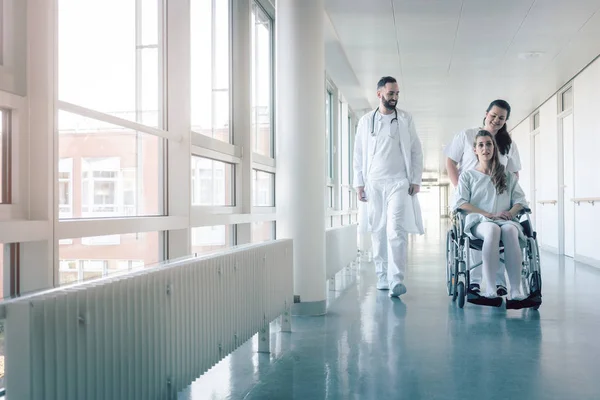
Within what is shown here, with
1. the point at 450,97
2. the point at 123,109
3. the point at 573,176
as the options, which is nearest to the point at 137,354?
the point at 123,109

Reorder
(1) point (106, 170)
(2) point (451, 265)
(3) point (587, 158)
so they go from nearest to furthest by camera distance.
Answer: (1) point (106, 170) → (2) point (451, 265) → (3) point (587, 158)

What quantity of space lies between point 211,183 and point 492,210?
204 centimetres

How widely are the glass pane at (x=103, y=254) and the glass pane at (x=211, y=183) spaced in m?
0.59

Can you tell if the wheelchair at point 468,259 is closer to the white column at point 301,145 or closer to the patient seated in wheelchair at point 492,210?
the patient seated in wheelchair at point 492,210

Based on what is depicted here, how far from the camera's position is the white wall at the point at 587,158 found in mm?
7656

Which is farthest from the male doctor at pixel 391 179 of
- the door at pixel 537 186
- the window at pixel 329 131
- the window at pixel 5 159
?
the door at pixel 537 186

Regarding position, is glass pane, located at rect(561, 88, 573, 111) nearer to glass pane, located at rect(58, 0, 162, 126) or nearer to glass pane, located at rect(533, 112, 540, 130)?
glass pane, located at rect(533, 112, 540, 130)

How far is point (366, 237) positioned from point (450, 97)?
3161mm

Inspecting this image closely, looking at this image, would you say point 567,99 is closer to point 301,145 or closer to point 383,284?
point 383,284

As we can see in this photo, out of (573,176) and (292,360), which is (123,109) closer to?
(292,360)

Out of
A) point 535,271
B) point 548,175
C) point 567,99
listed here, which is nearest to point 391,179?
point 535,271

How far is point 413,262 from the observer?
7.91 meters

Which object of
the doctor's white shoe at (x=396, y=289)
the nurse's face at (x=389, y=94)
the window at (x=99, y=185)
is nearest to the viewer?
the window at (x=99, y=185)

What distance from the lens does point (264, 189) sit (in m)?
5.61
